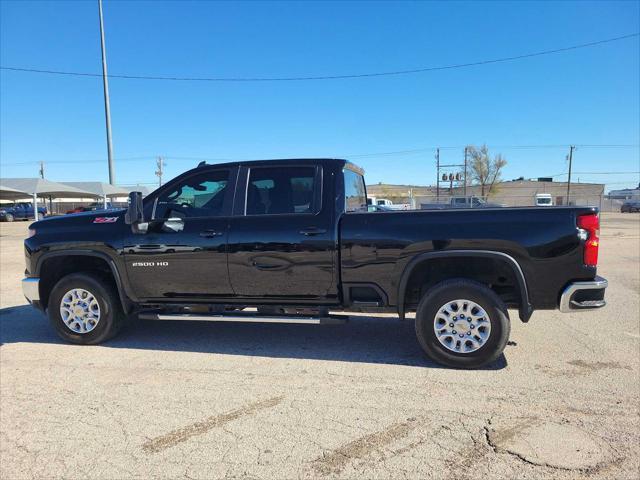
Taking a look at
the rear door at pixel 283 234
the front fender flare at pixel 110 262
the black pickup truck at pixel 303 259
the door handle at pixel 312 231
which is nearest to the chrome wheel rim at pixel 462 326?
the black pickup truck at pixel 303 259

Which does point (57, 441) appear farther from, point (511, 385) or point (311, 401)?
point (511, 385)

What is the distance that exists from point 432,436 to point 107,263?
152 inches

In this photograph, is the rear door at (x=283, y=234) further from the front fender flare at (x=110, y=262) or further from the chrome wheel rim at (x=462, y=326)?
the front fender flare at (x=110, y=262)

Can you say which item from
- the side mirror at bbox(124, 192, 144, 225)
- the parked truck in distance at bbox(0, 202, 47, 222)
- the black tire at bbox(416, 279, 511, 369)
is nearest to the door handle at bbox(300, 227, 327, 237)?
the black tire at bbox(416, 279, 511, 369)

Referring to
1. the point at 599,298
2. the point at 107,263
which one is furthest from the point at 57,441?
the point at 599,298

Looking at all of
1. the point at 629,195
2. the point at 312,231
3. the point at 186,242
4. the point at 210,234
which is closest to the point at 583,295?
the point at 312,231

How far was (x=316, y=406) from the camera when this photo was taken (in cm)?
353

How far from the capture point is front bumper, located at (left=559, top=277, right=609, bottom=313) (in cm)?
→ 400

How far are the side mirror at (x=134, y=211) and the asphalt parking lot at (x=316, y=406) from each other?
1.42 m

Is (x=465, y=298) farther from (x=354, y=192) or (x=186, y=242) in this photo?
(x=186, y=242)

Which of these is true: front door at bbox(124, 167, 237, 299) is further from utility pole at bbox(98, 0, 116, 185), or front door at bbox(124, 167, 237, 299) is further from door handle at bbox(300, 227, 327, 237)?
utility pole at bbox(98, 0, 116, 185)

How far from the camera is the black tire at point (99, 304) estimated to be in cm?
504

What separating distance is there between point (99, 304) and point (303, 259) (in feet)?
7.91

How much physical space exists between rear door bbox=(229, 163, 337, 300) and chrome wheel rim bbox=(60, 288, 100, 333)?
5.61 ft
